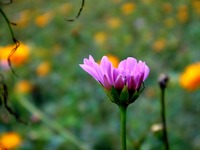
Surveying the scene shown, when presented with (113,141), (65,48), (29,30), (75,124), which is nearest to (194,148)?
(113,141)

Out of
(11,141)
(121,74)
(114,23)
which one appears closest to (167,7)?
(114,23)

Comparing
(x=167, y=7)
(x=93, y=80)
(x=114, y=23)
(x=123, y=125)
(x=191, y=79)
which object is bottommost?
(x=123, y=125)

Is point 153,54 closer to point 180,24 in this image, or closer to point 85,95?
point 180,24

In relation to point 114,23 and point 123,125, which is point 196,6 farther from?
point 123,125

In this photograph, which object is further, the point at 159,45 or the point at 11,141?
the point at 159,45

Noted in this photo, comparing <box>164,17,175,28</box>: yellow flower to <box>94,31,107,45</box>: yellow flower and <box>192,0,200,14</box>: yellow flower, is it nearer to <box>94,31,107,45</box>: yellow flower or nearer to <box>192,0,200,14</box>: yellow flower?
<box>192,0,200,14</box>: yellow flower

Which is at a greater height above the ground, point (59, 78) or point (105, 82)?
point (59, 78)

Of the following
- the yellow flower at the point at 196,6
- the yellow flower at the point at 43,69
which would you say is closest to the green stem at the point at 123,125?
the yellow flower at the point at 43,69
